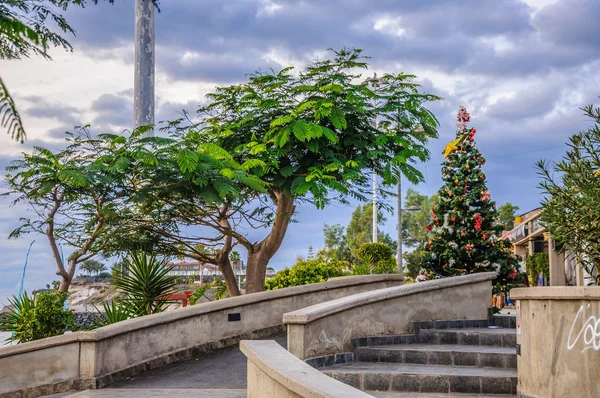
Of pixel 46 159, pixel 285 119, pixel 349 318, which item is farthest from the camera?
pixel 285 119

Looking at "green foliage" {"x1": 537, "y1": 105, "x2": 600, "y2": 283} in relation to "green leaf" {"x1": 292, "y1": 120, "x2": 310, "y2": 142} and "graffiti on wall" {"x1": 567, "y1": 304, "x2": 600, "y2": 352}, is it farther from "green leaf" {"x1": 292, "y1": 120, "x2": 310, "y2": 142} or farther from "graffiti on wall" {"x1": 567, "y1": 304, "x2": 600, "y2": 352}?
"green leaf" {"x1": 292, "y1": 120, "x2": 310, "y2": 142}

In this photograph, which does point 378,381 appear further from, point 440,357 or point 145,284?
point 145,284

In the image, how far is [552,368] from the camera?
302 inches

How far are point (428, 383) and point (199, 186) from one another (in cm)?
718

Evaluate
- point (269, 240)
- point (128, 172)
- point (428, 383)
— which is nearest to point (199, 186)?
point (128, 172)

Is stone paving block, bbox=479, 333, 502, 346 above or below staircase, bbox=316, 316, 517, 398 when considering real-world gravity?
above

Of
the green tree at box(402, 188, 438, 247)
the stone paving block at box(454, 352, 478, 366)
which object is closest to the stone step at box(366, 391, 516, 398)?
the stone paving block at box(454, 352, 478, 366)

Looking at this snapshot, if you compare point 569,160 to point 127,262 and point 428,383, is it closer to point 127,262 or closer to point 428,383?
point 428,383

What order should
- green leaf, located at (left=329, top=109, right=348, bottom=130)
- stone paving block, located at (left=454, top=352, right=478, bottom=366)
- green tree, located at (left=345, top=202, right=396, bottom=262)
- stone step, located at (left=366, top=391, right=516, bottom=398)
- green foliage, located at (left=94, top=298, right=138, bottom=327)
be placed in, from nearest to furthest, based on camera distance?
stone step, located at (left=366, top=391, right=516, bottom=398) → stone paving block, located at (left=454, top=352, right=478, bottom=366) → green foliage, located at (left=94, top=298, right=138, bottom=327) → green leaf, located at (left=329, top=109, right=348, bottom=130) → green tree, located at (left=345, top=202, right=396, bottom=262)

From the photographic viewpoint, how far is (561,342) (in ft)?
25.0

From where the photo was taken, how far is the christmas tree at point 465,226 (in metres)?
14.9

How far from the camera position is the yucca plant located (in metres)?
13.7

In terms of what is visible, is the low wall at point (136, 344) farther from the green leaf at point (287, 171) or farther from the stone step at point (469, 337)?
the stone step at point (469, 337)

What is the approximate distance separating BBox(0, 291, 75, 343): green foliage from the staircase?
5.22 metres
